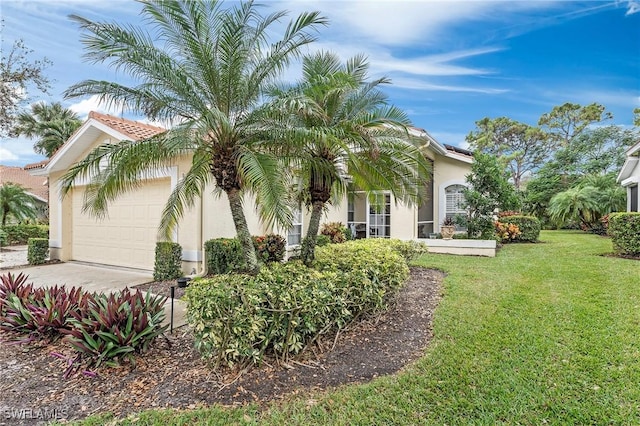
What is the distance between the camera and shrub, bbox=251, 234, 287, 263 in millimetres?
10477

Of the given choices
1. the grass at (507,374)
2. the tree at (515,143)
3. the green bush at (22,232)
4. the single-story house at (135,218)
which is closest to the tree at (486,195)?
the single-story house at (135,218)

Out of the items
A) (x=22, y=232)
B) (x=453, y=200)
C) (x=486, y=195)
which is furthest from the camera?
(x=22, y=232)

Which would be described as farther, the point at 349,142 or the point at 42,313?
the point at 349,142

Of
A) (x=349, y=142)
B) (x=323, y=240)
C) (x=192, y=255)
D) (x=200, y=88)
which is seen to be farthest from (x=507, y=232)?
(x=200, y=88)

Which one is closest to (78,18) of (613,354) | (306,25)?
(306,25)

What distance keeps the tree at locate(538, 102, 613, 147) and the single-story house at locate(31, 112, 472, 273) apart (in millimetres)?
24400

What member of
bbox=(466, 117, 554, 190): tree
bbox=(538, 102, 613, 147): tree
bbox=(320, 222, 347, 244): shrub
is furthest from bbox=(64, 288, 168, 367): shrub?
bbox=(538, 102, 613, 147): tree

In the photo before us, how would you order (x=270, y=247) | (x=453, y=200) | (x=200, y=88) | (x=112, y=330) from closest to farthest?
(x=112, y=330), (x=200, y=88), (x=270, y=247), (x=453, y=200)

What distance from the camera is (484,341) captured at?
5109 millimetres

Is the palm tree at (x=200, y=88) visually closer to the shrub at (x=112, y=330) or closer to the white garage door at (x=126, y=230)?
the shrub at (x=112, y=330)

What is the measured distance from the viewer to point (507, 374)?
4191mm

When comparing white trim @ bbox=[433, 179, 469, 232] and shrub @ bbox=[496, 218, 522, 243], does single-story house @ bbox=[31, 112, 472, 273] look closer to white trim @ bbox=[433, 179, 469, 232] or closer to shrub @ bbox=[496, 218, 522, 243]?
white trim @ bbox=[433, 179, 469, 232]

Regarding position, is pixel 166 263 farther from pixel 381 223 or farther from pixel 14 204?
pixel 14 204

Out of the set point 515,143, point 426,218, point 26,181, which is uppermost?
point 515,143
